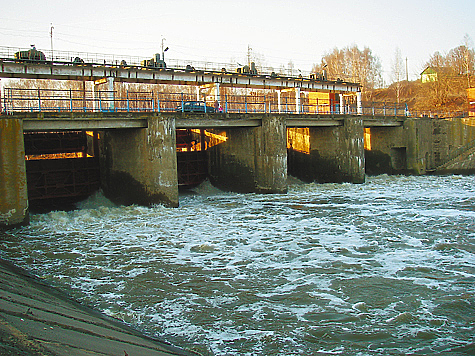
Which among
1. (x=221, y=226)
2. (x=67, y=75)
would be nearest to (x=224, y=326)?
(x=221, y=226)

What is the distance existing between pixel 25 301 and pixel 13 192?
1106cm

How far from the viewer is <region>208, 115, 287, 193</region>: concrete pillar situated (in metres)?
26.0

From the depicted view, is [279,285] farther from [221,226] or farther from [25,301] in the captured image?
[221,226]

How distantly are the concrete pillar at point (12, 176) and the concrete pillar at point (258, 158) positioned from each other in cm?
1294

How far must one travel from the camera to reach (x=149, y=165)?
21375mm

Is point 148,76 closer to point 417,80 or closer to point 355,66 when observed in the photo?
point 355,66

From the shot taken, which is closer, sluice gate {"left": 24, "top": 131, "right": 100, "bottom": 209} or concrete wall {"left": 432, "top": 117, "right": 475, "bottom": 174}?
sluice gate {"left": 24, "top": 131, "right": 100, "bottom": 209}

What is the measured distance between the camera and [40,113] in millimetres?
18609

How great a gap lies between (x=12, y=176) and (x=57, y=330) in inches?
510

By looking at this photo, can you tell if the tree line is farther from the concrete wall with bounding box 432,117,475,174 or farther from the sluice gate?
the sluice gate

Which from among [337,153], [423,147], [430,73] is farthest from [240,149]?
[430,73]

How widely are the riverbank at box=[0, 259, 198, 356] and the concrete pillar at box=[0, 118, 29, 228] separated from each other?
8701 millimetres

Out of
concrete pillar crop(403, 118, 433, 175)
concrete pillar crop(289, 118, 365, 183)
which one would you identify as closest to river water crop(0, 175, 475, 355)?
concrete pillar crop(289, 118, 365, 183)

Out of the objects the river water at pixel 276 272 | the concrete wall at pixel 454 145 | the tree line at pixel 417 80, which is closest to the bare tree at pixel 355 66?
the tree line at pixel 417 80
